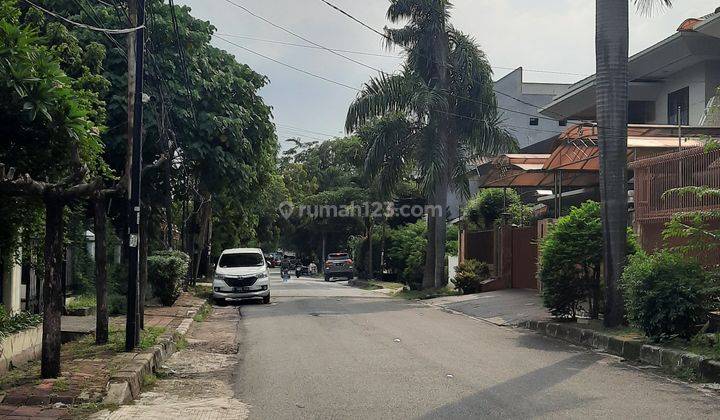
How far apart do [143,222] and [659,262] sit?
931 cm

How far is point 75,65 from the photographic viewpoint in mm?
12367

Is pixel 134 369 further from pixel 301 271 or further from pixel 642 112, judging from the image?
pixel 301 271

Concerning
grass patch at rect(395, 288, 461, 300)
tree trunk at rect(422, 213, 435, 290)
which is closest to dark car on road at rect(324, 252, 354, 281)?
grass patch at rect(395, 288, 461, 300)

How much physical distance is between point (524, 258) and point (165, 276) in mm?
12388

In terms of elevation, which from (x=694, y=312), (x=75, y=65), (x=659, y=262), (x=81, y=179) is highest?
(x=75, y=65)

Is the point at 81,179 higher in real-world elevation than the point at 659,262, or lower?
higher

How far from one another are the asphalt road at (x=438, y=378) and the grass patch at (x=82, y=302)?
430 centimetres

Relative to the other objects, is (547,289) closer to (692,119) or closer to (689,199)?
(689,199)

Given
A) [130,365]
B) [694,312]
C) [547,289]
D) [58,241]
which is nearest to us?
[58,241]

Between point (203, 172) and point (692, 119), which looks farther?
point (692, 119)

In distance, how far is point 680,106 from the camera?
25.2 m

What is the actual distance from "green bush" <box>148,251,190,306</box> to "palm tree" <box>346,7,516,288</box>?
30.8ft

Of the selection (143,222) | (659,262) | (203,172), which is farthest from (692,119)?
(143,222)

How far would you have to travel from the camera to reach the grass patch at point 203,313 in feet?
63.5
